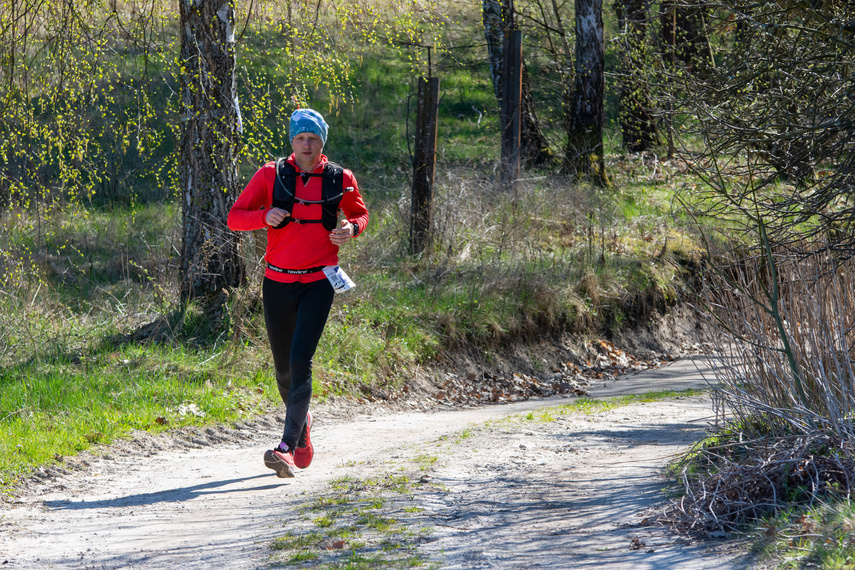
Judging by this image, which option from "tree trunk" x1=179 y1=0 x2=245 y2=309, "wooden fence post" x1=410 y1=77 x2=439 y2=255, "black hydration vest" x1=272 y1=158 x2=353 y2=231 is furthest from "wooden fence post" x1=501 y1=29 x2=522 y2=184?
"black hydration vest" x1=272 y1=158 x2=353 y2=231

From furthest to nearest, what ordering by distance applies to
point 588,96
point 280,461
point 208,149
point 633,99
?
point 633,99 → point 588,96 → point 208,149 → point 280,461

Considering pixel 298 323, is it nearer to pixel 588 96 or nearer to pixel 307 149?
pixel 307 149

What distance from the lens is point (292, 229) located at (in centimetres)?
539

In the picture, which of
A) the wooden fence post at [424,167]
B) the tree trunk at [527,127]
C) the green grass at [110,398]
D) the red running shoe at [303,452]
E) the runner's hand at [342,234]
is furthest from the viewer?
the tree trunk at [527,127]

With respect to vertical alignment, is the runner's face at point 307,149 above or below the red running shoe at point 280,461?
above

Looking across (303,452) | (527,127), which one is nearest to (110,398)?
(303,452)

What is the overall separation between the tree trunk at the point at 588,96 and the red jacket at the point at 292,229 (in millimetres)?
11814

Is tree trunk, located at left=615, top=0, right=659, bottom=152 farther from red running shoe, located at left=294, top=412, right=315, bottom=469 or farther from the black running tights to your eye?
red running shoe, located at left=294, top=412, right=315, bottom=469

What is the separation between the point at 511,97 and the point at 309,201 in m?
10.1

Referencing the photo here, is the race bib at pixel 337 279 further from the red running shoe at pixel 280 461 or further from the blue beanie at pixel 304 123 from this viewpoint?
the red running shoe at pixel 280 461

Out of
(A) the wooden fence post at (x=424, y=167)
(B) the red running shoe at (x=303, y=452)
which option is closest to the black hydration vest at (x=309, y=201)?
(B) the red running shoe at (x=303, y=452)

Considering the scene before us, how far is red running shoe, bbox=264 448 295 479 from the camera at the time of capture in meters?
5.42

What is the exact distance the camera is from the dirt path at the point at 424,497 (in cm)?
406

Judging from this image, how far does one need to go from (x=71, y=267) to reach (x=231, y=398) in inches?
310
